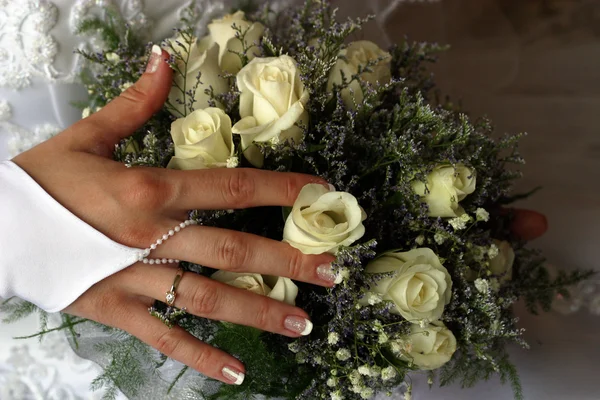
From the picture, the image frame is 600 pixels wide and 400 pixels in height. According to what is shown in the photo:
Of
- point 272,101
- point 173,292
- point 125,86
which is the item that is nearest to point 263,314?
point 173,292

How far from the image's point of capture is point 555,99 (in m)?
1.79

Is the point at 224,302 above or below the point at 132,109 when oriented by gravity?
below

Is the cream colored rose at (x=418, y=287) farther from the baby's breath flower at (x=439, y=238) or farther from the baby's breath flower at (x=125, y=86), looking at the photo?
the baby's breath flower at (x=125, y=86)

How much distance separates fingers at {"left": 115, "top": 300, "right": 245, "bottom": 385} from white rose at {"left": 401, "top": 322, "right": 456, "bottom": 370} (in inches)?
13.1

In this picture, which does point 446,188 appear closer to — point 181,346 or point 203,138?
point 203,138

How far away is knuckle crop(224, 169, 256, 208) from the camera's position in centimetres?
96

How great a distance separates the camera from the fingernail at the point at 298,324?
37.6 inches

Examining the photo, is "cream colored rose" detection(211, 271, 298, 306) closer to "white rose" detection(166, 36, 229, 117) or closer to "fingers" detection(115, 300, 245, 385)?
"fingers" detection(115, 300, 245, 385)

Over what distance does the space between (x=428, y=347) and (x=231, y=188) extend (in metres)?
0.48

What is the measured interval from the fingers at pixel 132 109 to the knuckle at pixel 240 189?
243mm

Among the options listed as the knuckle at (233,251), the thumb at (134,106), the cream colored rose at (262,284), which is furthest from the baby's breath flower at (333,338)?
the thumb at (134,106)

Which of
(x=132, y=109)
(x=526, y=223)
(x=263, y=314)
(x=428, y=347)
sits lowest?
(x=526, y=223)

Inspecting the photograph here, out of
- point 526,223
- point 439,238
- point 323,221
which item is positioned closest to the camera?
point 323,221

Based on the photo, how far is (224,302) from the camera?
0.95 meters
